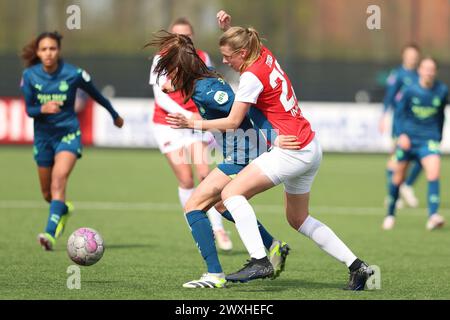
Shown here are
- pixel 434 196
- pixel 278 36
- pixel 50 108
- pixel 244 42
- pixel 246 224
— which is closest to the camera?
pixel 244 42

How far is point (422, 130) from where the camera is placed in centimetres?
1261

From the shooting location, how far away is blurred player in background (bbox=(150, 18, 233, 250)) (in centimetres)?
1008

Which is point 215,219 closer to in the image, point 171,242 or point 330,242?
point 171,242

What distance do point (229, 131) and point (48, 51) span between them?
3060mm

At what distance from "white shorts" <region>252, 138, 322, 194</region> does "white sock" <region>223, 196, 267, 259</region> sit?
0.95 ft

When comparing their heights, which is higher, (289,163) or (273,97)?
(273,97)

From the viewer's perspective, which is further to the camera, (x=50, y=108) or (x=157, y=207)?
(x=157, y=207)

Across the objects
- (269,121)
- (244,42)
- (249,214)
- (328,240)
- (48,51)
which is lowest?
(328,240)

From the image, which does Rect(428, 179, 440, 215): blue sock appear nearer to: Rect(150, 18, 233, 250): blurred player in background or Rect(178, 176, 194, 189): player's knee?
Rect(150, 18, 233, 250): blurred player in background

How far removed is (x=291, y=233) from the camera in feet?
39.1

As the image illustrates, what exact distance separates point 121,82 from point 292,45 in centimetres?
508

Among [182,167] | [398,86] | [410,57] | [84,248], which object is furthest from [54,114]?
[410,57]

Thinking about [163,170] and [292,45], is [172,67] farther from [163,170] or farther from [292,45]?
[292,45]
